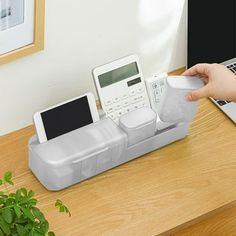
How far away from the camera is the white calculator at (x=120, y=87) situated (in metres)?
1.53

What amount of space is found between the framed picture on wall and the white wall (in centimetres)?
3

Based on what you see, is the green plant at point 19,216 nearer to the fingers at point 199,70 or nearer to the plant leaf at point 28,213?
the plant leaf at point 28,213

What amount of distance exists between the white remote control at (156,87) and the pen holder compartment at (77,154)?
0.43ft

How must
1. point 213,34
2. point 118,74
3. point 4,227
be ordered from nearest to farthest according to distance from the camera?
point 4,227, point 118,74, point 213,34

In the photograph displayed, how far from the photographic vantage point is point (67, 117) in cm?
150

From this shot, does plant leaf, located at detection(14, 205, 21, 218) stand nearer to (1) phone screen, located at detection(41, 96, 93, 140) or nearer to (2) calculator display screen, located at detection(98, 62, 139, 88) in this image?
(1) phone screen, located at detection(41, 96, 93, 140)

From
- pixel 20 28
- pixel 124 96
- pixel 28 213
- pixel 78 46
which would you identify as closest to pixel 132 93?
pixel 124 96

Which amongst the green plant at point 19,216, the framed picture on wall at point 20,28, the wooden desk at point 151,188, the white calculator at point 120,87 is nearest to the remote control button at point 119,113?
the white calculator at point 120,87

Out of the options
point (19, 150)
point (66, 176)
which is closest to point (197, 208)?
point (66, 176)

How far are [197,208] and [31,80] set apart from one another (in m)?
0.45

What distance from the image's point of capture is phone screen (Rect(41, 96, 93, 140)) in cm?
148

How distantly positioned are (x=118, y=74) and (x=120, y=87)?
0.10 ft

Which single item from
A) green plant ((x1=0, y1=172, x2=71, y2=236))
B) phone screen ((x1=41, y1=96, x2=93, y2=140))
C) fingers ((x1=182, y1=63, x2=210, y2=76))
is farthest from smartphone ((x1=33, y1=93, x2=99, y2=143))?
green plant ((x1=0, y1=172, x2=71, y2=236))

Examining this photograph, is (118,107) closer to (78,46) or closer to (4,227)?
(78,46)
